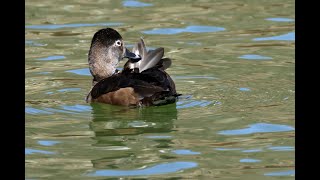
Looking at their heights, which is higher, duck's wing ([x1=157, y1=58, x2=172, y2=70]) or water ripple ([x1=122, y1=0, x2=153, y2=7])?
water ripple ([x1=122, y1=0, x2=153, y2=7])

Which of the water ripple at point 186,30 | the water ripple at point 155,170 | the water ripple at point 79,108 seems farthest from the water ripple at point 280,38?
the water ripple at point 155,170

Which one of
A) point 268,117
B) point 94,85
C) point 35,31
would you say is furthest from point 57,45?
point 268,117

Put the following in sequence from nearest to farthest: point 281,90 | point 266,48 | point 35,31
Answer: point 281,90, point 266,48, point 35,31

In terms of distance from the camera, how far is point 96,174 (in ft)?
26.9

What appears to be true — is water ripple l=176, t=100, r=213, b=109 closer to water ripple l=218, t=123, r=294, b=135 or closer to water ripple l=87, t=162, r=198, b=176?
water ripple l=218, t=123, r=294, b=135

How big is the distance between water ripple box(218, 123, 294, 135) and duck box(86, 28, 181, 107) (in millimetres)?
1232

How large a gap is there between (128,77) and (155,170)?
2577 millimetres

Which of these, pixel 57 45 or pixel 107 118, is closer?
pixel 107 118

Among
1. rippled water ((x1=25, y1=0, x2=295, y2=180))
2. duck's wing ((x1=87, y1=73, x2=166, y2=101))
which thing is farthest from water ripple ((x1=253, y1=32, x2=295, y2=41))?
duck's wing ((x1=87, y1=73, x2=166, y2=101))

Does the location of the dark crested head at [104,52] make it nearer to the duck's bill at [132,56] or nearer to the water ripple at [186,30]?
the duck's bill at [132,56]

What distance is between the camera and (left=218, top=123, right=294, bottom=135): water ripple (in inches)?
375

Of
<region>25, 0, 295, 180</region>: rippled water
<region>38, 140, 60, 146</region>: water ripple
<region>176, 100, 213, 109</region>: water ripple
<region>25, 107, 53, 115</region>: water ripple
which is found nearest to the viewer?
<region>25, 0, 295, 180</region>: rippled water

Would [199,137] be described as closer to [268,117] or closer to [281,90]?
[268,117]
